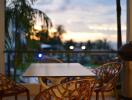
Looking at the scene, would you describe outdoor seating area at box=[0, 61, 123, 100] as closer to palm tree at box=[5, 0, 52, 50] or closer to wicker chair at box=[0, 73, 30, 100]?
wicker chair at box=[0, 73, 30, 100]

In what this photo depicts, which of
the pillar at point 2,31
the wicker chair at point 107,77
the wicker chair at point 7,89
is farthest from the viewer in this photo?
the pillar at point 2,31

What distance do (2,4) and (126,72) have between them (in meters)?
2.51

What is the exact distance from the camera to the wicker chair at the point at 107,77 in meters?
4.38

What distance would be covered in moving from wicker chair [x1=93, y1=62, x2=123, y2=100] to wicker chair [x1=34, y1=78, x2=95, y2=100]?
132 cm

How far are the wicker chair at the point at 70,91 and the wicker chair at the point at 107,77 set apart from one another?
1316 millimetres

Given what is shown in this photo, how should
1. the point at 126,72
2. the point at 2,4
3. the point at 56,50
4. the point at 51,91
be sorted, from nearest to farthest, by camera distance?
the point at 51,91 → the point at 126,72 → the point at 2,4 → the point at 56,50

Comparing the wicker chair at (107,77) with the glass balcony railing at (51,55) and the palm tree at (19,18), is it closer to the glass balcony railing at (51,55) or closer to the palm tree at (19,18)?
the glass balcony railing at (51,55)

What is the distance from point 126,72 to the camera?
5.87 m

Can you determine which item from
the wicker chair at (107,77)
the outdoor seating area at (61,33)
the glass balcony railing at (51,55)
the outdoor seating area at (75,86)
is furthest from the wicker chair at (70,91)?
the glass balcony railing at (51,55)

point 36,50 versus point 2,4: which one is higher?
point 2,4

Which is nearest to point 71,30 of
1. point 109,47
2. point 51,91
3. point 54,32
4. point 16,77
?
point 54,32

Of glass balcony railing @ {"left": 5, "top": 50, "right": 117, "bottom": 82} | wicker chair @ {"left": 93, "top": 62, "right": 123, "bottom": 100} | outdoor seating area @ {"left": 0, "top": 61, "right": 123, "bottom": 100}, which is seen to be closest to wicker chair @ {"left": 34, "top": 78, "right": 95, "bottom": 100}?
outdoor seating area @ {"left": 0, "top": 61, "right": 123, "bottom": 100}

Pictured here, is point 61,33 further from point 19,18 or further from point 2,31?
point 2,31

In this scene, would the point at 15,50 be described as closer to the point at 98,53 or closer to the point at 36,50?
the point at 36,50
